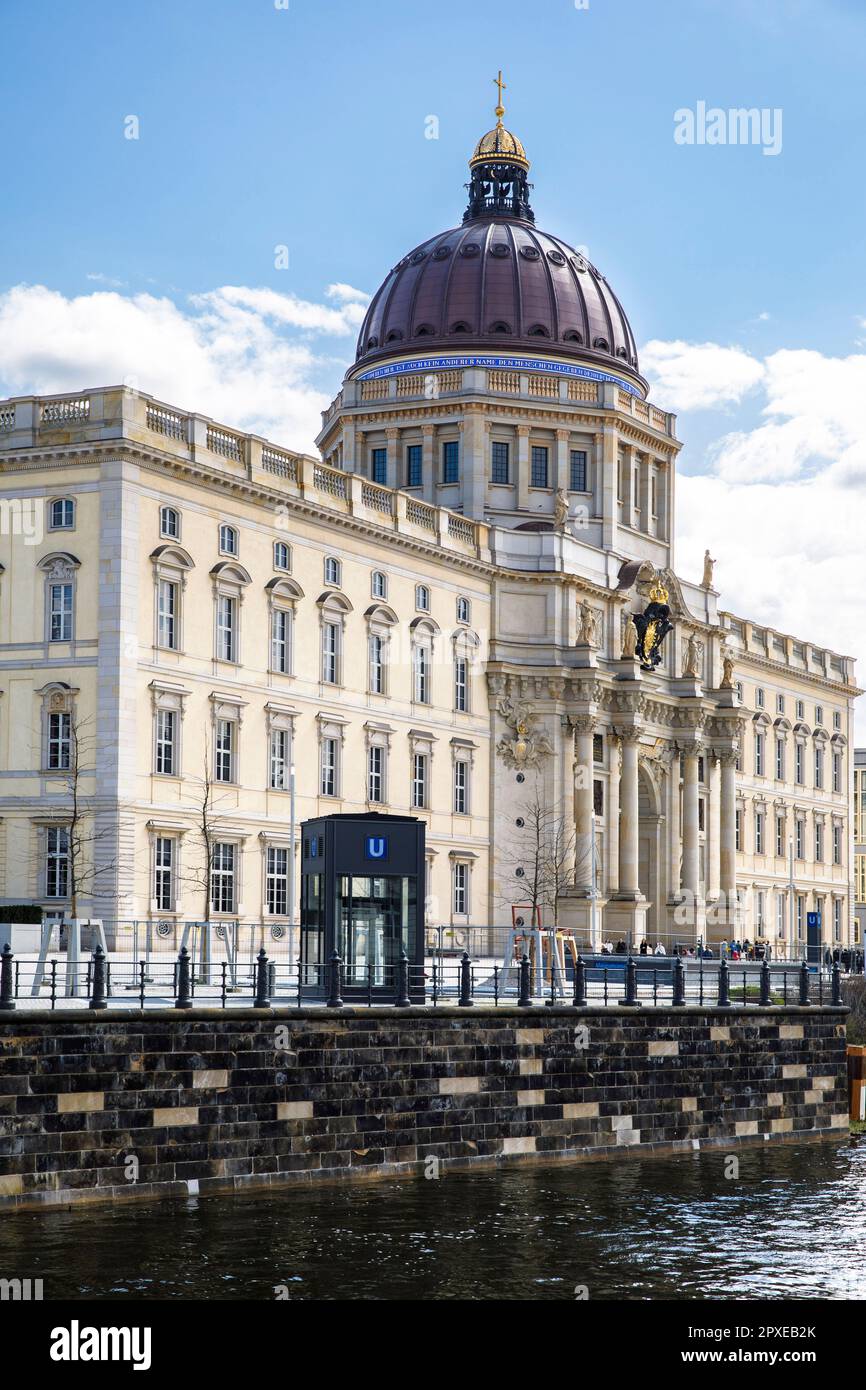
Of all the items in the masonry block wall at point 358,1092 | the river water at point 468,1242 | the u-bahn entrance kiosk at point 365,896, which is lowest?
the river water at point 468,1242

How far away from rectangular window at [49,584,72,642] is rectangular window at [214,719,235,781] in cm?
672

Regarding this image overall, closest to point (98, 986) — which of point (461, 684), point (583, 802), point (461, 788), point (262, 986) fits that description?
Result: point (262, 986)

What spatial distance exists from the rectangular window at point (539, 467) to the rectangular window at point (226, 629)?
1338 inches

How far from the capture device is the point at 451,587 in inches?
3383

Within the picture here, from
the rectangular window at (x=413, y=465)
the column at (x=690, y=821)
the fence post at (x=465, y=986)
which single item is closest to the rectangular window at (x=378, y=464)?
the rectangular window at (x=413, y=465)

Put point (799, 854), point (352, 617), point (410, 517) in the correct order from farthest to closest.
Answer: point (799, 854), point (410, 517), point (352, 617)

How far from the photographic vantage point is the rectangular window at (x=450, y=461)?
101 m

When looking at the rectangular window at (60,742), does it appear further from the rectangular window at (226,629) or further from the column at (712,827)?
the column at (712,827)

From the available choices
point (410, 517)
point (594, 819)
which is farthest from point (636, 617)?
point (410, 517)

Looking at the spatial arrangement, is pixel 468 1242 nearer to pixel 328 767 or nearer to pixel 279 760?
pixel 279 760

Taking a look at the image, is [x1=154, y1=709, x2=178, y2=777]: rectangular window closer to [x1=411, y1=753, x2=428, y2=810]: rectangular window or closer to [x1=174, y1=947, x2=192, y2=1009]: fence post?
[x1=411, y1=753, x2=428, y2=810]: rectangular window

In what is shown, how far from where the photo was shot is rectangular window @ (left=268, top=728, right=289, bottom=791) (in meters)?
72.2
